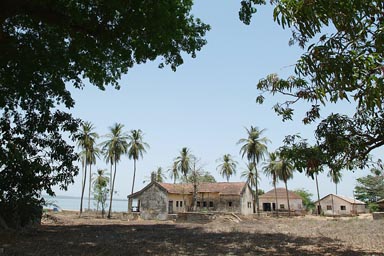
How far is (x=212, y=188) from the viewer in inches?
2015

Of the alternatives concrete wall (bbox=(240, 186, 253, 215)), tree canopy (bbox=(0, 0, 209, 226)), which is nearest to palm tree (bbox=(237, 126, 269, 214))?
concrete wall (bbox=(240, 186, 253, 215))

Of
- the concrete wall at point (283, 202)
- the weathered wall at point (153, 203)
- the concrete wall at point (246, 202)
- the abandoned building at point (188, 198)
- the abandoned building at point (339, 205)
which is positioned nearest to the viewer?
the weathered wall at point (153, 203)

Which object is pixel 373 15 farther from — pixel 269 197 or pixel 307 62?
pixel 269 197

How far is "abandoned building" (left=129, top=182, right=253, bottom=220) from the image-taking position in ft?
153

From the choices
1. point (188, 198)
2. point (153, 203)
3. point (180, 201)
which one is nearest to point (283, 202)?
point (188, 198)

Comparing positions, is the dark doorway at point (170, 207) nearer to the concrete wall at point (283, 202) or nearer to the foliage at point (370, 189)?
the concrete wall at point (283, 202)

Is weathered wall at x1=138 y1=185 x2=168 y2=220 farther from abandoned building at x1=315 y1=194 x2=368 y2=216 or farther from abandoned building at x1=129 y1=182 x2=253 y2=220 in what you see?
abandoned building at x1=315 y1=194 x2=368 y2=216

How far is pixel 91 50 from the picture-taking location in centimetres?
1231

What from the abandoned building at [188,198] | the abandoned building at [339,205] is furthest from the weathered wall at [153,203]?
the abandoned building at [339,205]

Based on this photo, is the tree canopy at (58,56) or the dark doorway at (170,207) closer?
the tree canopy at (58,56)

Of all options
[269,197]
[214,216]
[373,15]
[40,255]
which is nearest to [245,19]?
[373,15]

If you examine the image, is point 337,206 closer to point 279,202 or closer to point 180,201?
point 279,202

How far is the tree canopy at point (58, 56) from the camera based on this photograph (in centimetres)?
1095

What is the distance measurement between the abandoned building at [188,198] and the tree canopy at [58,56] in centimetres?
3097
